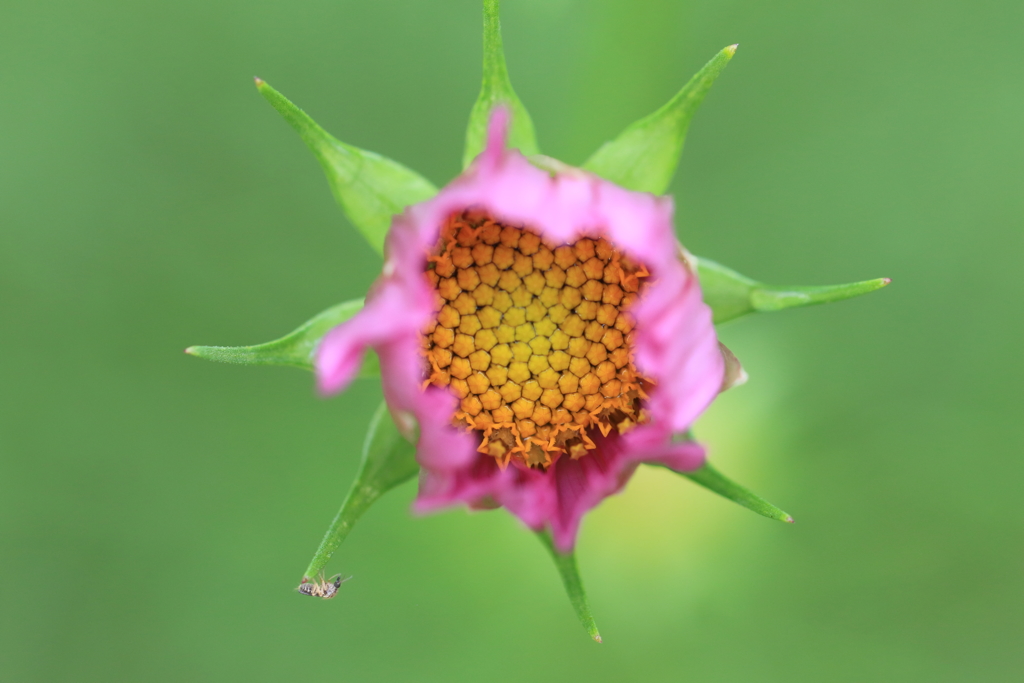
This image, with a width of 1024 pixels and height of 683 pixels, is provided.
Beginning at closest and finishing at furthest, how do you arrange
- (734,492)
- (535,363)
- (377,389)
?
Result: (734,492) → (535,363) → (377,389)

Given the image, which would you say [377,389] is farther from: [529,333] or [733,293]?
[733,293]

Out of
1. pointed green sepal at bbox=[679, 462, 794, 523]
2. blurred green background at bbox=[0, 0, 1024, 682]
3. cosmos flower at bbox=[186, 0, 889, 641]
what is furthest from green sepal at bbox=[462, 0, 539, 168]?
blurred green background at bbox=[0, 0, 1024, 682]

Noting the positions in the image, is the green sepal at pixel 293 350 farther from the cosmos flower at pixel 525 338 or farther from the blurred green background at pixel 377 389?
the blurred green background at pixel 377 389

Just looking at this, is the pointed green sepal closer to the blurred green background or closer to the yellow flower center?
the yellow flower center

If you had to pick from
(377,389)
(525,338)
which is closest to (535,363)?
(525,338)

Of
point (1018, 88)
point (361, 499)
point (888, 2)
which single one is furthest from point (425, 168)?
point (1018, 88)

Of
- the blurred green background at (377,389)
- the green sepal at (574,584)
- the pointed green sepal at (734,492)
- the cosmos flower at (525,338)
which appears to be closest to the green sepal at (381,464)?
the cosmos flower at (525,338)

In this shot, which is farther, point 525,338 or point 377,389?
point 377,389
